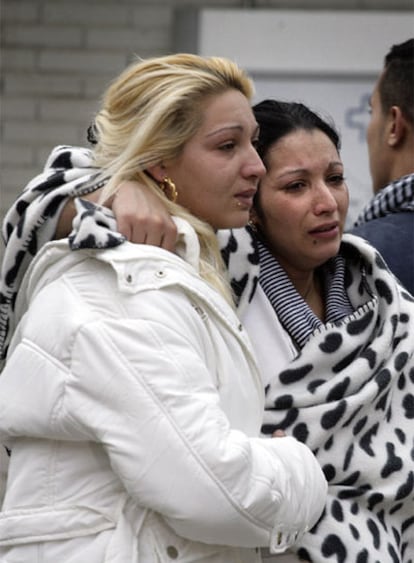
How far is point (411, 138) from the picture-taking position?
402 cm

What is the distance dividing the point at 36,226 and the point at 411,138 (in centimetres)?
143

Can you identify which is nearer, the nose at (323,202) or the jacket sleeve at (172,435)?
the jacket sleeve at (172,435)

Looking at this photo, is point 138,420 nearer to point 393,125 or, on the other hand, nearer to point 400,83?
point 393,125

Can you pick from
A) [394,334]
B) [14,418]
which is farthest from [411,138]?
[14,418]

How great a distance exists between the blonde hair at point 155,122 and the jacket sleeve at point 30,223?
9 centimetres

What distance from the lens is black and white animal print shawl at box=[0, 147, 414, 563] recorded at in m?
2.96

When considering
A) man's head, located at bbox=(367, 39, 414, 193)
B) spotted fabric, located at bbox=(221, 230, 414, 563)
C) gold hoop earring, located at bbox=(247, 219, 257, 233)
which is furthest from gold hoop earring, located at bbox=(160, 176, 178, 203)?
man's head, located at bbox=(367, 39, 414, 193)

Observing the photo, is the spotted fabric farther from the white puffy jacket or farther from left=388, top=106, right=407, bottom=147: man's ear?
left=388, top=106, right=407, bottom=147: man's ear

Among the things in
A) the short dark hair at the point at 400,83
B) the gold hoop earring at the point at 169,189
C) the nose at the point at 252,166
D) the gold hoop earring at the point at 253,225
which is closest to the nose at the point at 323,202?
the gold hoop earring at the point at 253,225

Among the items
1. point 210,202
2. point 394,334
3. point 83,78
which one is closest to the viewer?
point 210,202

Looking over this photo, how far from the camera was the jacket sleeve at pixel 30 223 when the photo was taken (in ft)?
9.68

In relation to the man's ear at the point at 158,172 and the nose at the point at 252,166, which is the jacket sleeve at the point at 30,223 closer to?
the man's ear at the point at 158,172

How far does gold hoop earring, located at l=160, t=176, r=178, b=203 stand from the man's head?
49.2 inches

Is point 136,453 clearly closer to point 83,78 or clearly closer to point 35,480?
point 35,480
